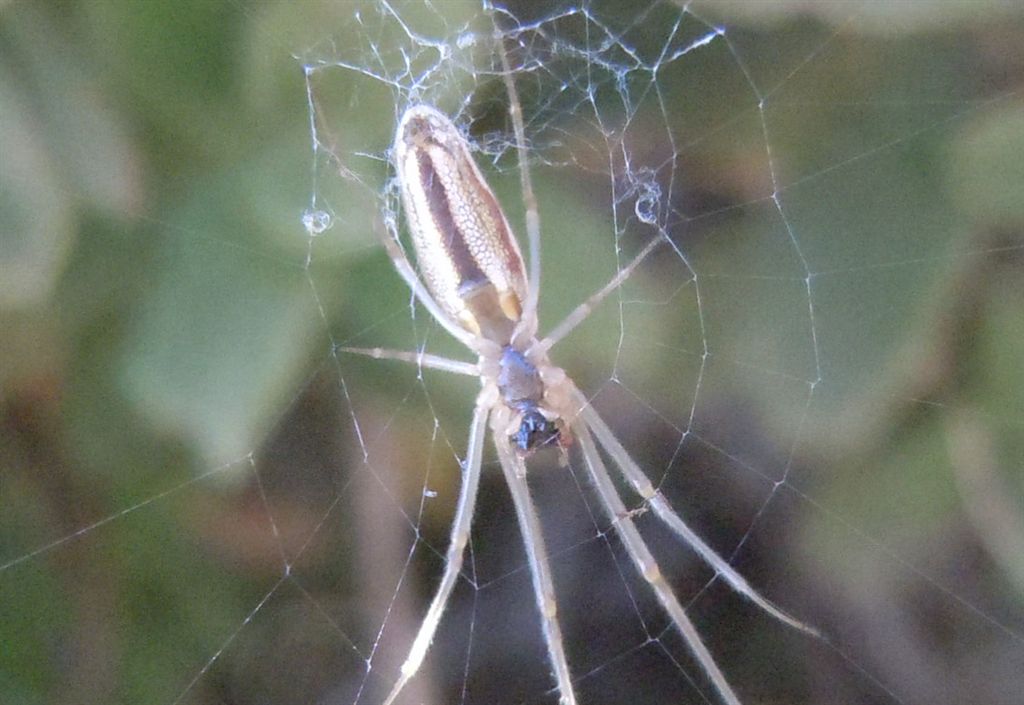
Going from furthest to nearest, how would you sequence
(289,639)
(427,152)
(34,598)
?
(289,639) → (34,598) → (427,152)

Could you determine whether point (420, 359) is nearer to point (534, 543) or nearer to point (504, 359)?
point (504, 359)

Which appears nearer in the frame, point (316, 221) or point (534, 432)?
point (316, 221)

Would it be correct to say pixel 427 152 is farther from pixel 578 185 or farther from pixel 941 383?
pixel 941 383

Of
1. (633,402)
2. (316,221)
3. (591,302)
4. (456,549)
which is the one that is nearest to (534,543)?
(456,549)

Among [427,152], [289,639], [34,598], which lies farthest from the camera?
[289,639]

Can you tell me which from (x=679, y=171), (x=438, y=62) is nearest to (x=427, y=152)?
(x=438, y=62)

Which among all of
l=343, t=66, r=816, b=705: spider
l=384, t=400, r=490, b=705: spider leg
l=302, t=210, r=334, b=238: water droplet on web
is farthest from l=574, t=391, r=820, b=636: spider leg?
l=302, t=210, r=334, b=238: water droplet on web

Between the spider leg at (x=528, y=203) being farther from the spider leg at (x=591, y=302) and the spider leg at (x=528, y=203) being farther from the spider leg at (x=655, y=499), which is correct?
the spider leg at (x=655, y=499)
